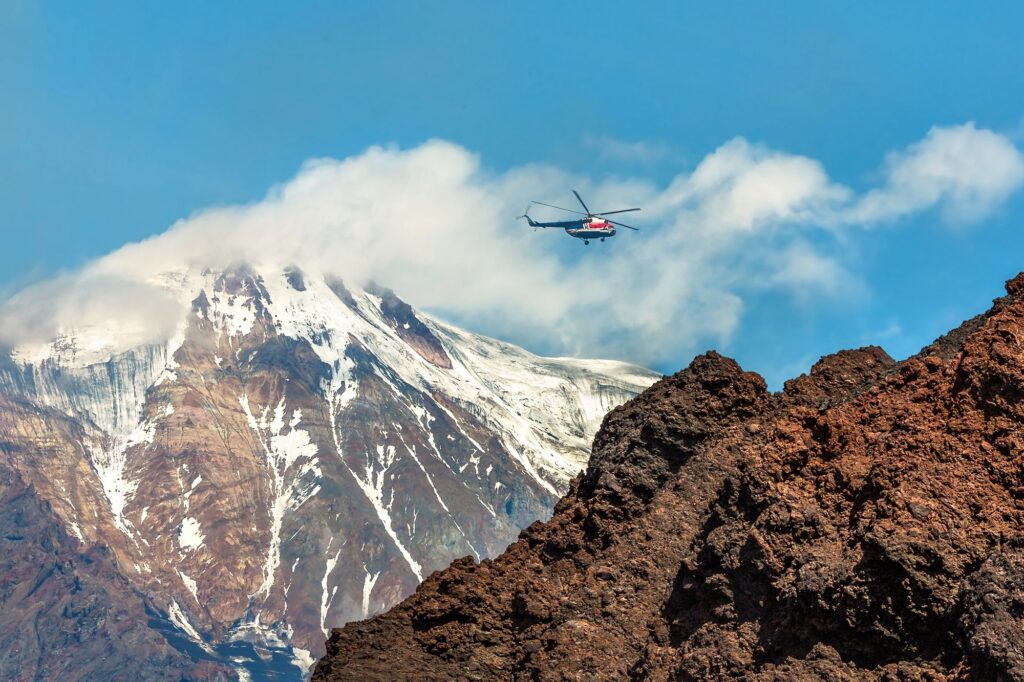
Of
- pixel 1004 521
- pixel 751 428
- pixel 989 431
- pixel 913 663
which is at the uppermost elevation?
pixel 751 428

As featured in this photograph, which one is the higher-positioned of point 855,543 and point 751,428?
point 751,428

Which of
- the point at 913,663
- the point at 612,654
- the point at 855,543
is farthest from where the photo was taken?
the point at 612,654

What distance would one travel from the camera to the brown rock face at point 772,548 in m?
30.0

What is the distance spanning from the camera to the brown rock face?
30.0 metres

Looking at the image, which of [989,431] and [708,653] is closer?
[989,431]

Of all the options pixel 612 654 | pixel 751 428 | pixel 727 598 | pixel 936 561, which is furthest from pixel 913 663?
pixel 751 428

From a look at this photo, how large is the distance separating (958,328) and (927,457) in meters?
8.84

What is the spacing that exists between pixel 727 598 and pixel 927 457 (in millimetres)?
6028

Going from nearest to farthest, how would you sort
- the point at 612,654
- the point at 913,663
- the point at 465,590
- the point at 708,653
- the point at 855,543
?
the point at 913,663 → the point at 855,543 → the point at 708,653 → the point at 612,654 → the point at 465,590

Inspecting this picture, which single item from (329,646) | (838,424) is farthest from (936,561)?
(329,646)

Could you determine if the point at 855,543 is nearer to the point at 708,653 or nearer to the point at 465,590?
the point at 708,653

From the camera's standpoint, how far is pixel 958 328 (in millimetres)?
40406

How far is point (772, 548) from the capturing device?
34688mm

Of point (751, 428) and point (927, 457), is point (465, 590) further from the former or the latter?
point (927, 457)
